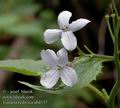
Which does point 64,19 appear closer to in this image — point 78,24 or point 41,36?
point 78,24

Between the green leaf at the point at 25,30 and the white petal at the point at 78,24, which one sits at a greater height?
the white petal at the point at 78,24

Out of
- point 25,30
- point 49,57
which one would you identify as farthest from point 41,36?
point 49,57

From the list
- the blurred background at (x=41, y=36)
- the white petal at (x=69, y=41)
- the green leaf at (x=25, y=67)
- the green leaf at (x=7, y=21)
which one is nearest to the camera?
the white petal at (x=69, y=41)

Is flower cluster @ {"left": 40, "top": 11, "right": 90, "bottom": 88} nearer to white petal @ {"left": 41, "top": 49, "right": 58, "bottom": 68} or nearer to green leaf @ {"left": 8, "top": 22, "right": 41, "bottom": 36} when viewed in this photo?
white petal @ {"left": 41, "top": 49, "right": 58, "bottom": 68}

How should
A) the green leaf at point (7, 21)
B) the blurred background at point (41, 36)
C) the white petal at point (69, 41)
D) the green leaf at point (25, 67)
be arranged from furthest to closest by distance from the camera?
the green leaf at point (7, 21), the blurred background at point (41, 36), the green leaf at point (25, 67), the white petal at point (69, 41)

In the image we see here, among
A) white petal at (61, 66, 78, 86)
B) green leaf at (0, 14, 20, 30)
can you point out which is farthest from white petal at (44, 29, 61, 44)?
green leaf at (0, 14, 20, 30)

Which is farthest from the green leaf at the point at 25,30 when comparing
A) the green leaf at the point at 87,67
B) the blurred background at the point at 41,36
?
the green leaf at the point at 87,67

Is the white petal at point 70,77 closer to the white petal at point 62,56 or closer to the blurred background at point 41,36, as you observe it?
the white petal at point 62,56
